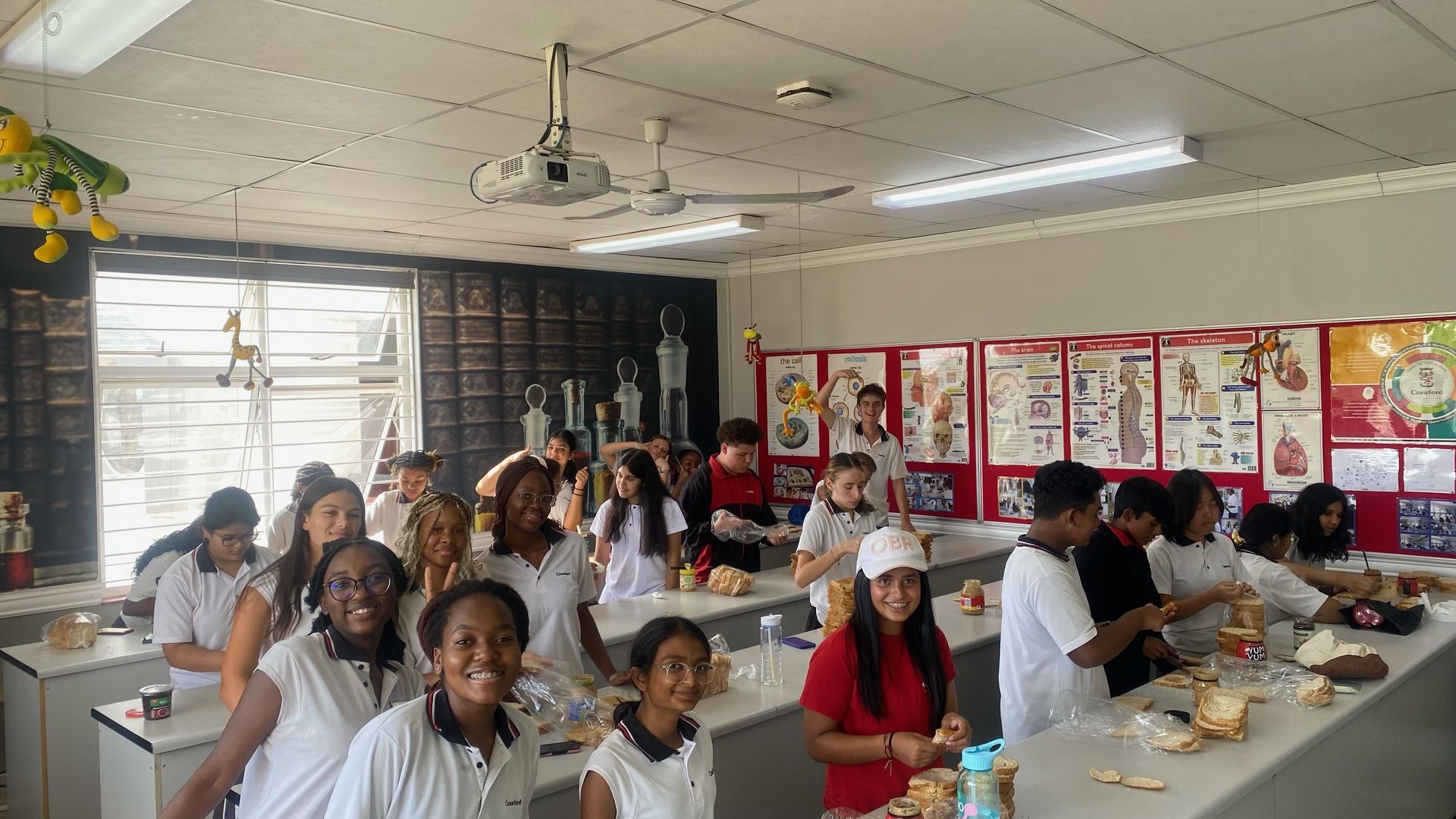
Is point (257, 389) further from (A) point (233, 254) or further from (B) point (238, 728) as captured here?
(B) point (238, 728)

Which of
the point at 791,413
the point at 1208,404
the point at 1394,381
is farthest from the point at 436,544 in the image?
the point at 791,413

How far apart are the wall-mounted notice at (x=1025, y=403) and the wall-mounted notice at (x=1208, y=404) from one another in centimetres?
67

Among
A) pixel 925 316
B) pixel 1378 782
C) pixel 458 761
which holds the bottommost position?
pixel 1378 782

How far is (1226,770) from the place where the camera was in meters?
2.44

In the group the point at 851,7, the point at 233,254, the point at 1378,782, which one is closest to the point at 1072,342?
the point at 1378,782

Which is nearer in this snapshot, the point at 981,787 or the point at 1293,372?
the point at 981,787

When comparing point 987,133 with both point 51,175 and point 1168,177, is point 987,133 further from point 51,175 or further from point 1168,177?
point 51,175

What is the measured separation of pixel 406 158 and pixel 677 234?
191 cm

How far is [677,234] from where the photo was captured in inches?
226

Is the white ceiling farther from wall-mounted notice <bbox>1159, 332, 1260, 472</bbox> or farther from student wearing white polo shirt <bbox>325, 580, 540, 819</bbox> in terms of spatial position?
student wearing white polo shirt <bbox>325, 580, 540, 819</bbox>

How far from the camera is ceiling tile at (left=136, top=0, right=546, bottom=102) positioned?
260 cm

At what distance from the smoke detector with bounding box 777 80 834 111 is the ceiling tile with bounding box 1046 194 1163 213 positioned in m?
2.69

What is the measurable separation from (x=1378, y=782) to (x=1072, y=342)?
341 cm

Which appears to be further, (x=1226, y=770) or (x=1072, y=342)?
(x=1072, y=342)
